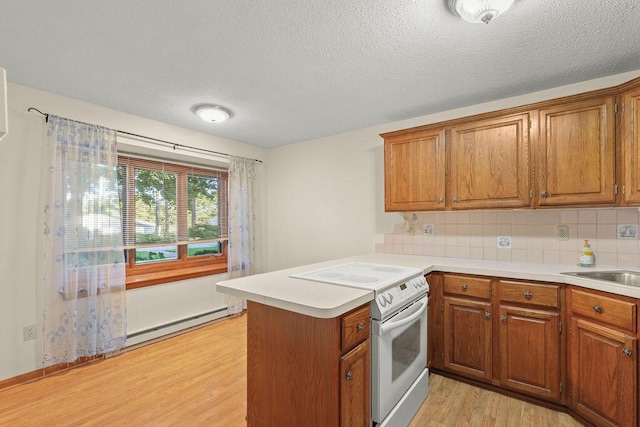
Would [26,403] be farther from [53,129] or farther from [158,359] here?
[53,129]

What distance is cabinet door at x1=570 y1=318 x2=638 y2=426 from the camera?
5.13ft

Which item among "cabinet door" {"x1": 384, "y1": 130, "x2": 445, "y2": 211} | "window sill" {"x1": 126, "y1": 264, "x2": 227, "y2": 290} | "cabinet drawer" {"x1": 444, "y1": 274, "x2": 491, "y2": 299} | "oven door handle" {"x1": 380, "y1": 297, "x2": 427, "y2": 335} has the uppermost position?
"cabinet door" {"x1": 384, "y1": 130, "x2": 445, "y2": 211}

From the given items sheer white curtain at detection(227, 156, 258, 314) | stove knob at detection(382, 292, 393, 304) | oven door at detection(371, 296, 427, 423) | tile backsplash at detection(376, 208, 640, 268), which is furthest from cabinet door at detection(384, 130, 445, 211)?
Answer: sheer white curtain at detection(227, 156, 258, 314)

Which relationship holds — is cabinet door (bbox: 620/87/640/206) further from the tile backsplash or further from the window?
the window

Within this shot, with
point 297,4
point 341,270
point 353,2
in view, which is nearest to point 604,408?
point 341,270

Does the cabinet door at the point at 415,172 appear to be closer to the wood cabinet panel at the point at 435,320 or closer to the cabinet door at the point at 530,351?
the wood cabinet panel at the point at 435,320

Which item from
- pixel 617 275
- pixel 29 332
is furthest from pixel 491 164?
pixel 29 332

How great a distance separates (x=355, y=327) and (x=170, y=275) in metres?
2.56

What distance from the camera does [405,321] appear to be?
5.52 ft

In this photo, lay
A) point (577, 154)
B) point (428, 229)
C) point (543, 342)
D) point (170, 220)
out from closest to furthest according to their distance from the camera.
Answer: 1. point (543, 342)
2. point (577, 154)
3. point (428, 229)
4. point (170, 220)

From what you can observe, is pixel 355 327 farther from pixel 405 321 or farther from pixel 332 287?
pixel 405 321

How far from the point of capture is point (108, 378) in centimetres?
230

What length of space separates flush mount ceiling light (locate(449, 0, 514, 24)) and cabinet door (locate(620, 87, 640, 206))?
1.17m

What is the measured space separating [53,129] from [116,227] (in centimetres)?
92
